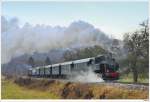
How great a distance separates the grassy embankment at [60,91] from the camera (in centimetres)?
838

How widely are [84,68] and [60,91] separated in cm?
58

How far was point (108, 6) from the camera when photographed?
28.2ft

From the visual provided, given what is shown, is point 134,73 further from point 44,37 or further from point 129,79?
point 44,37

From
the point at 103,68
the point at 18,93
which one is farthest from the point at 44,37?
the point at 103,68

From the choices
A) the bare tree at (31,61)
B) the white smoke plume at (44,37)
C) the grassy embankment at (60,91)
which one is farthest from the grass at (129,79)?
the bare tree at (31,61)

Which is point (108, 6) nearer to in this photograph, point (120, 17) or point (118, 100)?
point (120, 17)

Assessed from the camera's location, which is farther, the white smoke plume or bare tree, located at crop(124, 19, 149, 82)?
the white smoke plume

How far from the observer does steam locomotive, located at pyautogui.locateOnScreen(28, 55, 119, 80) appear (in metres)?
8.68

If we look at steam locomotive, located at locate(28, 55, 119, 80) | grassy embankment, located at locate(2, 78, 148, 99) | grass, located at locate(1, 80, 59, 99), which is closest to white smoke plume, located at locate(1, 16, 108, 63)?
steam locomotive, located at locate(28, 55, 119, 80)

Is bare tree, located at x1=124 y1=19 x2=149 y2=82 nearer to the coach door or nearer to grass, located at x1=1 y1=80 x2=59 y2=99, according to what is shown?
the coach door

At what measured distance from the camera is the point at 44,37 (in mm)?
8672

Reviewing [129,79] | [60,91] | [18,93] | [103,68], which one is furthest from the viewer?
[103,68]

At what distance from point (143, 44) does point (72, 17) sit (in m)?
1.30

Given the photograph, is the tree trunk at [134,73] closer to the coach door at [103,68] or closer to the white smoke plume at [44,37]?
the coach door at [103,68]
